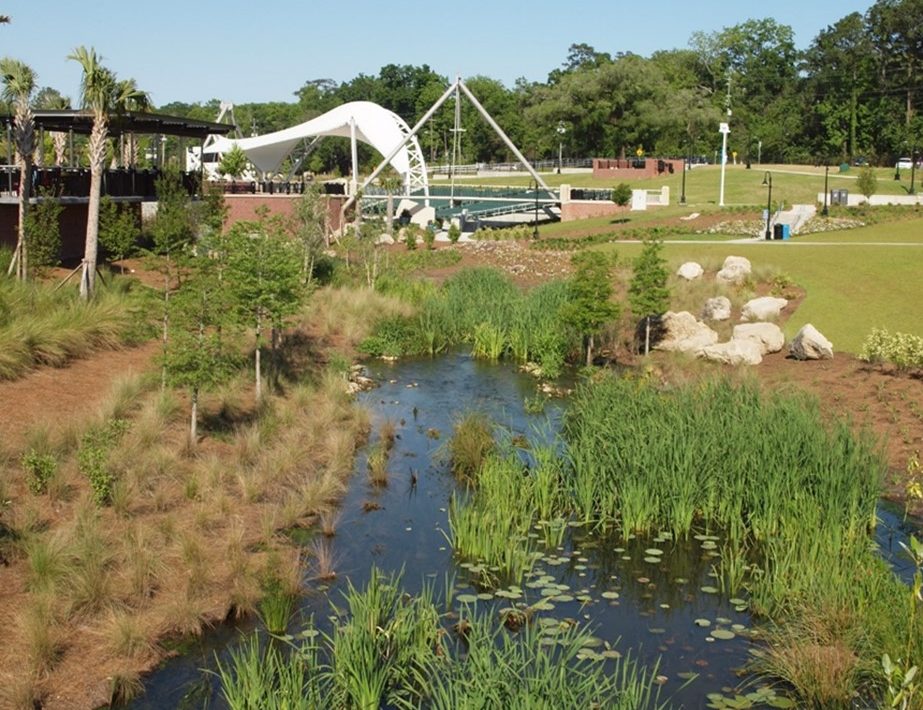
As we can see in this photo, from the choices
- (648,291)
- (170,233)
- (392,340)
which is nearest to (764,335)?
(648,291)

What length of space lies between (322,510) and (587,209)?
1477 inches

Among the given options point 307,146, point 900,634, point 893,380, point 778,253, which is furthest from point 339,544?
point 307,146

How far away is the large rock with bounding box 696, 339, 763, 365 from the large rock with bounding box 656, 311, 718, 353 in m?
0.45

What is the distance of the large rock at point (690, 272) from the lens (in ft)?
103

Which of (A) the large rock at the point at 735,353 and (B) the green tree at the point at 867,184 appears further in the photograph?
(B) the green tree at the point at 867,184

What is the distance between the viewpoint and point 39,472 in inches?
543

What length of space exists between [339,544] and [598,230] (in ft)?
106

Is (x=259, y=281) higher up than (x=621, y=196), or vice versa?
(x=621, y=196)

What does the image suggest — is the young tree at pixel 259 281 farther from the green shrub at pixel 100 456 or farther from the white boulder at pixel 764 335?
the white boulder at pixel 764 335

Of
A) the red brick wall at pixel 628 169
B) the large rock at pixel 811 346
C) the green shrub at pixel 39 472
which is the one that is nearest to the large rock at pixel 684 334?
the large rock at pixel 811 346

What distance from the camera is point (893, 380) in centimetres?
1998

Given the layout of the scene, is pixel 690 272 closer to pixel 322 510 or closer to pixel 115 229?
pixel 115 229

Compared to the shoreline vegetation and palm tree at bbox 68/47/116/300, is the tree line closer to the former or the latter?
palm tree at bbox 68/47/116/300

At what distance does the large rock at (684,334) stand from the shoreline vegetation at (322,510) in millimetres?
6248
